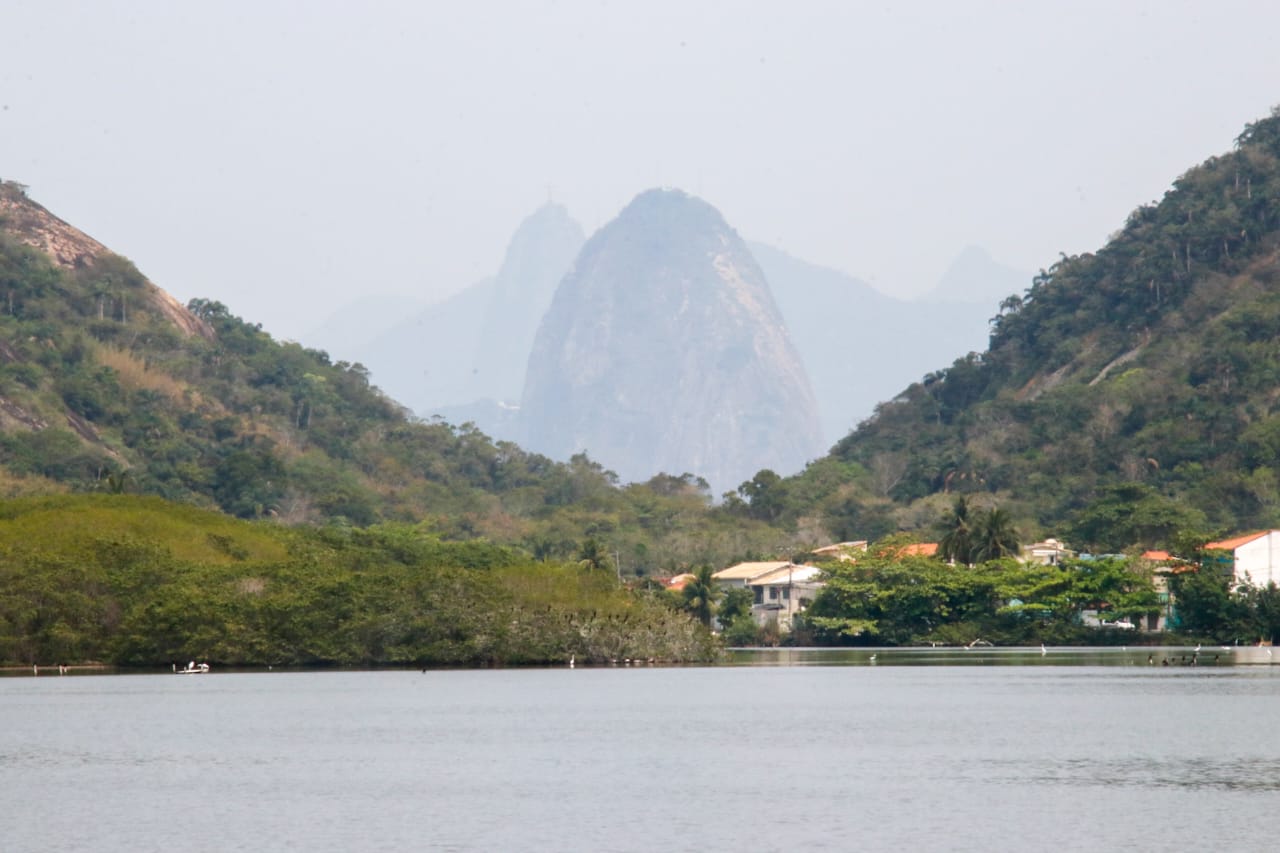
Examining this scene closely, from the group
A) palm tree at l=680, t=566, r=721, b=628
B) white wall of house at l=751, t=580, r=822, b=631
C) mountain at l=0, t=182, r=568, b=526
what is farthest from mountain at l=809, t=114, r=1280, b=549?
mountain at l=0, t=182, r=568, b=526

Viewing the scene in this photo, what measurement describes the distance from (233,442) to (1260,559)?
320ft

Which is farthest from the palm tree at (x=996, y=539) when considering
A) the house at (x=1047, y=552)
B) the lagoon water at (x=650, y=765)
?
the lagoon water at (x=650, y=765)

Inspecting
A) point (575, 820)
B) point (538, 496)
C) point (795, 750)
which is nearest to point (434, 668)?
point (795, 750)

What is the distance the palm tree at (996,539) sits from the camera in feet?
344

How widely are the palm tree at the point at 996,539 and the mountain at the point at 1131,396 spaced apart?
7.16 m

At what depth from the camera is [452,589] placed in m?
80.4

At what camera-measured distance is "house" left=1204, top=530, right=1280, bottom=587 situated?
3701 inches

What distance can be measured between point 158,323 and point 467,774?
5937 inches

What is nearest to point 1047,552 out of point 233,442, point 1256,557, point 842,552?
point 842,552

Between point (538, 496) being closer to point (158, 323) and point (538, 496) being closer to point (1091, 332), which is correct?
point (158, 323)

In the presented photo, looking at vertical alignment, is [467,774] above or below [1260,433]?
below

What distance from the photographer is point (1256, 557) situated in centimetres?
9519

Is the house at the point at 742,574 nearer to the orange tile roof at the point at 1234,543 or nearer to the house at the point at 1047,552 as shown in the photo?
the house at the point at 1047,552

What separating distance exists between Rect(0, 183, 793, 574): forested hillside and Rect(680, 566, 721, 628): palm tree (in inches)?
607
